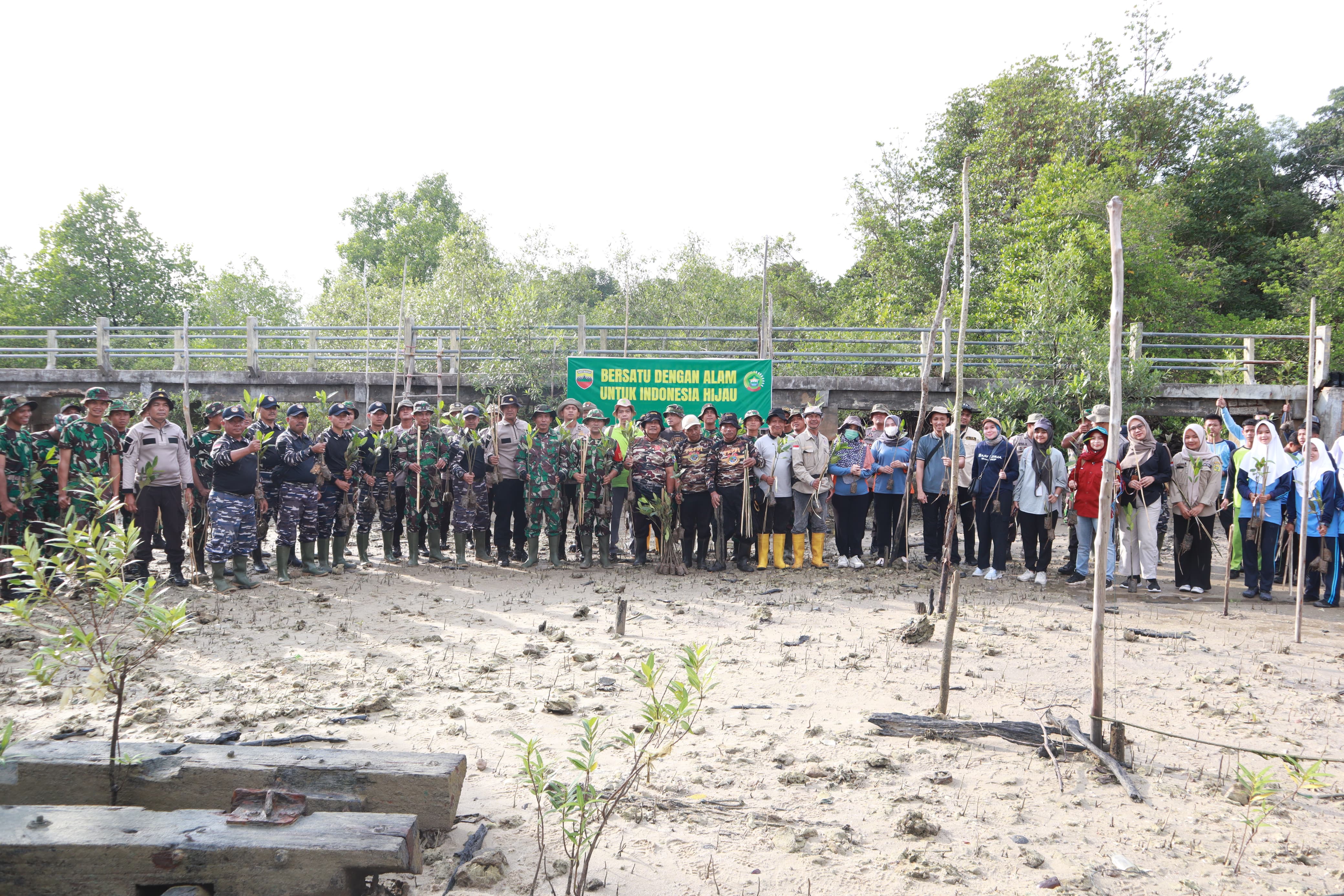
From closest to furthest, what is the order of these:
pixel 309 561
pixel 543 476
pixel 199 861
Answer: pixel 199 861
pixel 309 561
pixel 543 476

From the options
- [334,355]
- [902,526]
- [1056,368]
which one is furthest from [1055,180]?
[334,355]

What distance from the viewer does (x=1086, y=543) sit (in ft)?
30.2

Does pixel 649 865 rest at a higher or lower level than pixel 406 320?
lower

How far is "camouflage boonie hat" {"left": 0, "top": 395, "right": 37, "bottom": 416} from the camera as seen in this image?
773cm

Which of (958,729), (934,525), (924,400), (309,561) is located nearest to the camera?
(958,729)

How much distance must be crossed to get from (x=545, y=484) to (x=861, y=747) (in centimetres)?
563

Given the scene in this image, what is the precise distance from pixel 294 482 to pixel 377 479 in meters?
1.05

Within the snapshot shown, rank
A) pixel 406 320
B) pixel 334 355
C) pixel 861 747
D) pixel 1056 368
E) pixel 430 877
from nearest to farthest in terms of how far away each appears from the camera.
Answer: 1. pixel 430 877
2. pixel 861 747
3. pixel 1056 368
4. pixel 406 320
5. pixel 334 355

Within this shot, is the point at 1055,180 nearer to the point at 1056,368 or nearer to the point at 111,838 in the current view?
the point at 1056,368

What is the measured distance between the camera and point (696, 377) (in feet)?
42.1

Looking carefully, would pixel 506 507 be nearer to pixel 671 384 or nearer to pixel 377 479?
pixel 377 479

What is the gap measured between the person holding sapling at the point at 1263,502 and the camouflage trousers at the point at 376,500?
30.3ft

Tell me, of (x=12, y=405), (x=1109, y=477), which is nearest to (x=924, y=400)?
(x=1109, y=477)

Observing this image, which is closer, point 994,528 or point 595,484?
point 994,528
